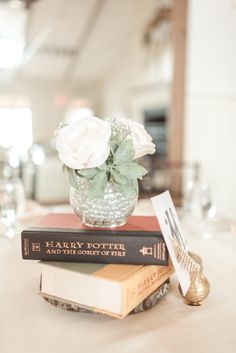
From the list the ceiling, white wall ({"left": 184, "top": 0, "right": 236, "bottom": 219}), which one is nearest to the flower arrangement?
white wall ({"left": 184, "top": 0, "right": 236, "bottom": 219})

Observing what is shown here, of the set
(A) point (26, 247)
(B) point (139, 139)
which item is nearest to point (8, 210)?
(A) point (26, 247)

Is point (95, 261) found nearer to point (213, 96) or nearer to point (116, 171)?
point (116, 171)

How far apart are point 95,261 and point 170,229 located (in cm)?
16

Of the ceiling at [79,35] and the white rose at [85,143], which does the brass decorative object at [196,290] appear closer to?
the white rose at [85,143]

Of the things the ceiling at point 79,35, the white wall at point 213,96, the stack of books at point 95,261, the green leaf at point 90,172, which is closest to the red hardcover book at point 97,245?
the stack of books at point 95,261

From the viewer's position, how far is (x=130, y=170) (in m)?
0.71

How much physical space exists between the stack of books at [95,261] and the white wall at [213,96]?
1924mm

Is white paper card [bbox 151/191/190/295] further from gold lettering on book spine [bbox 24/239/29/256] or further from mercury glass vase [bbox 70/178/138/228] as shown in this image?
gold lettering on book spine [bbox 24/239/29/256]

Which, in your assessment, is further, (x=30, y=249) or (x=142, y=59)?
(x=142, y=59)

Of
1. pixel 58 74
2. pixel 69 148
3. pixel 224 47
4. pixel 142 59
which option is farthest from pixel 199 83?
pixel 58 74

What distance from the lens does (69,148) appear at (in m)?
0.68

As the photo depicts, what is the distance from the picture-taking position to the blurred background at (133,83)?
2.61 meters

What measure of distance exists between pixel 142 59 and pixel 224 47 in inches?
166

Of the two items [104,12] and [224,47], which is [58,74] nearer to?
[104,12]
